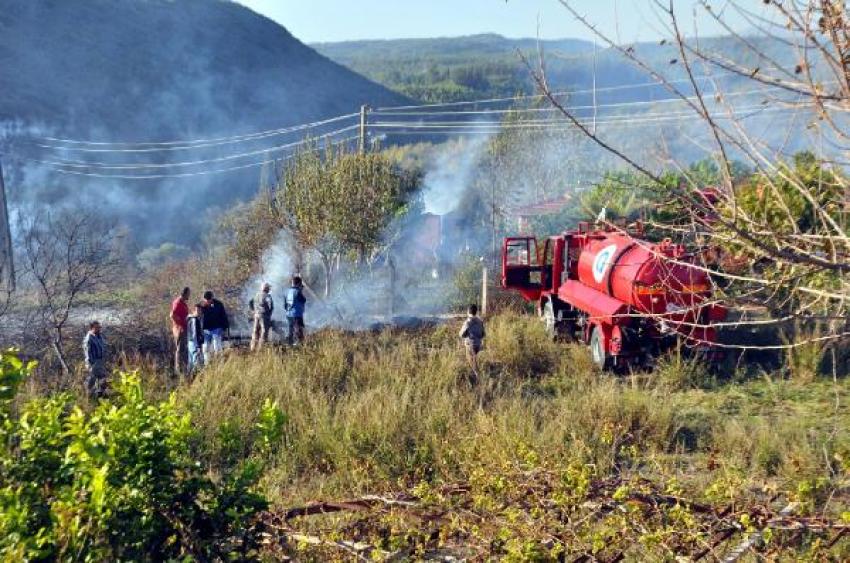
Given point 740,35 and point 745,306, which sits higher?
point 740,35

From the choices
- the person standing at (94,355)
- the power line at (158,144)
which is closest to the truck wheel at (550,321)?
the person standing at (94,355)

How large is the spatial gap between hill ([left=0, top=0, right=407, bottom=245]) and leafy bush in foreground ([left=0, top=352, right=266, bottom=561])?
35.7 metres

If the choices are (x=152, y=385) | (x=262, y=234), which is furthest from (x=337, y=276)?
(x=152, y=385)

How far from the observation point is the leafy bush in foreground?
317cm

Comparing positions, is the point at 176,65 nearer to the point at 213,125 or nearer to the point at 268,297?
the point at 213,125

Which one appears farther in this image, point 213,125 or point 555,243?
point 213,125

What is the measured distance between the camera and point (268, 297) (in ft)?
48.0

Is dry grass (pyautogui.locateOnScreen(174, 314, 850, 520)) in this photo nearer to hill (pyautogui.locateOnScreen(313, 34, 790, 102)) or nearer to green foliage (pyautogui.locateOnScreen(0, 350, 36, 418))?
green foliage (pyautogui.locateOnScreen(0, 350, 36, 418))

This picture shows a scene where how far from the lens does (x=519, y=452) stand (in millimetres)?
5273

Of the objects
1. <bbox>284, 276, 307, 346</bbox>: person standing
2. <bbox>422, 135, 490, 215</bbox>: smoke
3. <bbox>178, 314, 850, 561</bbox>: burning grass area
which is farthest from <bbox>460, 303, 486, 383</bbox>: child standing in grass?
<bbox>422, 135, 490, 215</bbox>: smoke

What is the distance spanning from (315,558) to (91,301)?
699 inches

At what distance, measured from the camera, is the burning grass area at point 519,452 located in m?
4.35

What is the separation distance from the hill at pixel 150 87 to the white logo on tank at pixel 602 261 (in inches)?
1188

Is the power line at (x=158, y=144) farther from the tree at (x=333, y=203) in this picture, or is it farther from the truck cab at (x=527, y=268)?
the truck cab at (x=527, y=268)
